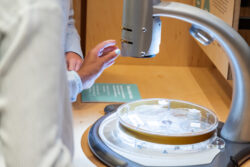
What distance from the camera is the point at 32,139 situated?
43cm

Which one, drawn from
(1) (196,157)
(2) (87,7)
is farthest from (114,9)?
(1) (196,157)

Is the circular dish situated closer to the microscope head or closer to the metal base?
the metal base

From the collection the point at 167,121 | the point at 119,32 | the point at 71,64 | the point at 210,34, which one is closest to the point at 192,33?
the point at 210,34

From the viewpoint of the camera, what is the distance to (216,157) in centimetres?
87

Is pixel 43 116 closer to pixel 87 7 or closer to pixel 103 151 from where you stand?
pixel 103 151

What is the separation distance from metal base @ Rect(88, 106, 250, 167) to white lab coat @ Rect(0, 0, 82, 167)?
394 millimetres

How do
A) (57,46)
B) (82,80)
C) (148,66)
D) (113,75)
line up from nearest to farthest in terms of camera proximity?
(57,46)
(82,80)
(113,75)
(148,66)

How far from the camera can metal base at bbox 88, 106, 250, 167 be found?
33.0 inches

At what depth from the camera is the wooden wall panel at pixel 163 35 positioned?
154 centimetres

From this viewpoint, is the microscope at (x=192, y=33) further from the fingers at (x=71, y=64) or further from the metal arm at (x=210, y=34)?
the fingers at (x=71, y=64)

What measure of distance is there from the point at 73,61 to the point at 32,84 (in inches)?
31.6

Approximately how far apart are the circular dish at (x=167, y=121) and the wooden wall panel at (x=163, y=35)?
1.79 feet

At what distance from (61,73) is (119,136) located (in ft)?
1.72

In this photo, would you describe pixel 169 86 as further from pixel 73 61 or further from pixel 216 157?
pixel 216 157
